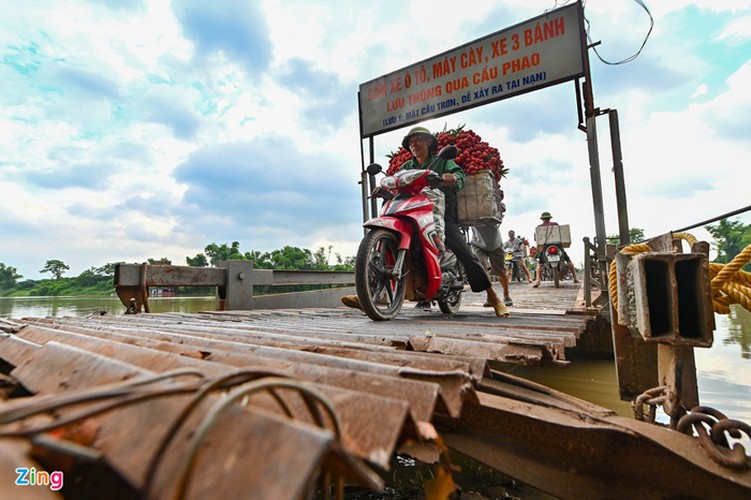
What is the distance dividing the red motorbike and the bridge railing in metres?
2.48

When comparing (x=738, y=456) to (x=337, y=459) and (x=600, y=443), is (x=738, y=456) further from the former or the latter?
(x=337, y=459)

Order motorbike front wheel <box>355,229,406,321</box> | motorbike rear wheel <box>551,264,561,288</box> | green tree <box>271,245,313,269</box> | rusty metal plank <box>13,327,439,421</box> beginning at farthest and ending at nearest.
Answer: green tree <box>271,245,313,269</box>
motorbike rear wheel <box>551,264,561,288</box>
motorbike front wheel <box>355,229,406,321</box>
rusty metal plank <box>13,327,439,421</box>

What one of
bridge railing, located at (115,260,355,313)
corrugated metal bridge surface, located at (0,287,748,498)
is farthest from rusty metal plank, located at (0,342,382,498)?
bridge railing, located at (115,260,355,313)

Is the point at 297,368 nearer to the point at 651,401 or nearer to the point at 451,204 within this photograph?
the point at 651,401

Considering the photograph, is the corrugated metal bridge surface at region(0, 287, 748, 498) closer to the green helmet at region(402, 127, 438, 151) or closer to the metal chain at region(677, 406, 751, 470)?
the metal chain at region(677, 406, 751, 470)

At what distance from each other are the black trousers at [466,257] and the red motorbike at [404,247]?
0.34 metres

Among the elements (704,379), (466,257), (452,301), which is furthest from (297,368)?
(704,379)

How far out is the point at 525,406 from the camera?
3.62 ft

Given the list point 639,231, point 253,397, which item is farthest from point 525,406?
point 639,231

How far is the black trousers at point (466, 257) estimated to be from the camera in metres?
3.49

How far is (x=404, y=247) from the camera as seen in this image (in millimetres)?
3031

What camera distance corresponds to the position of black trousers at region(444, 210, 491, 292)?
3.49 m

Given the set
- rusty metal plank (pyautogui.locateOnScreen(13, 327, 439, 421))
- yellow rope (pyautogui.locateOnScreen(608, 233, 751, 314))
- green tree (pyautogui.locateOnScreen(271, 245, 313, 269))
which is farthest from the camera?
green tree (pyautogui.locateOnScreen(271, 245, 313, 269))

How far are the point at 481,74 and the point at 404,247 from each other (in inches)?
124
